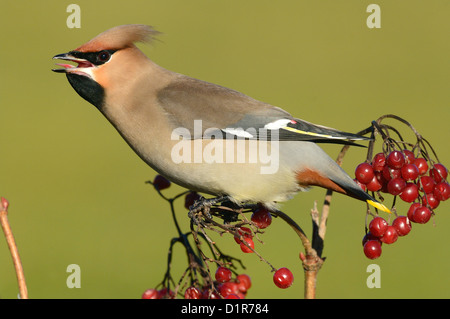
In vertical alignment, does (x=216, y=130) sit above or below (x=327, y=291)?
above

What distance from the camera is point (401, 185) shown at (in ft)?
8.57

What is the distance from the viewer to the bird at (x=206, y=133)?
118 inches

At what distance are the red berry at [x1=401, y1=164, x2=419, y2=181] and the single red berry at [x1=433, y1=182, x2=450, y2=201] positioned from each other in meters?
0.16

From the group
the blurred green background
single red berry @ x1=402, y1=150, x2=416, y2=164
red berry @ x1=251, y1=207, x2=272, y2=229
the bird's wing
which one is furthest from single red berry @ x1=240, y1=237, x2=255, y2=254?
the blurred green background

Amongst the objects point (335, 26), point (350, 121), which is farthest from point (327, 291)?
point (335, 26)

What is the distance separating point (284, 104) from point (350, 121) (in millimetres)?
780

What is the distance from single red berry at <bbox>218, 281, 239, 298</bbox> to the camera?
2.84 metres

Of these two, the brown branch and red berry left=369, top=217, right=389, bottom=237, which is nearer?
the brown branch

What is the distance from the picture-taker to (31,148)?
7.74 meters

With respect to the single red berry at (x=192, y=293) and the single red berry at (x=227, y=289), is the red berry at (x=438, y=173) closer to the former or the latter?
the single red berry at (x=227, y=289)

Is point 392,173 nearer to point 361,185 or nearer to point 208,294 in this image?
point 361,185

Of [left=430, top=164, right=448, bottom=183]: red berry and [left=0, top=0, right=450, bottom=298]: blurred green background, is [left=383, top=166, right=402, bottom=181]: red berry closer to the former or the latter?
[left=430, top=164, right=448, bottom=183]: red berry

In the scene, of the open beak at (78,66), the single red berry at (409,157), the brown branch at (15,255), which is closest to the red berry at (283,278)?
the single red berry at (409,157)
